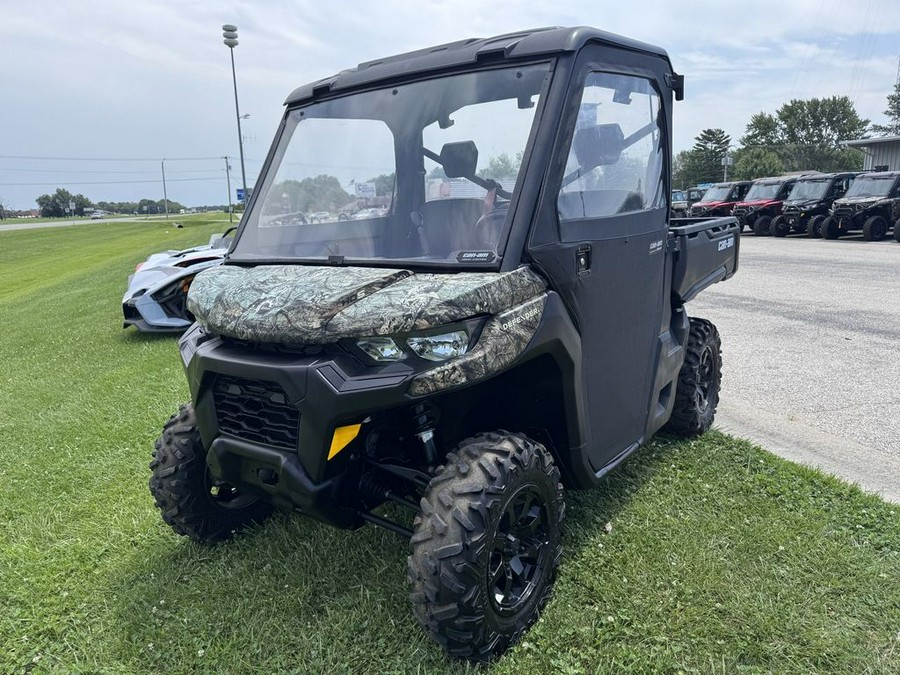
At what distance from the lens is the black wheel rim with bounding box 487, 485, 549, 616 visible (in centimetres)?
259

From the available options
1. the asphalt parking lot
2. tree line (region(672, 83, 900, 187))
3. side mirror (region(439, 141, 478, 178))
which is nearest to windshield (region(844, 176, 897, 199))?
the asphalt parking lot

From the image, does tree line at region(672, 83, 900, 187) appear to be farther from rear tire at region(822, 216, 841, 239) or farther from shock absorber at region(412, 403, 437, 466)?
shock absorber at region(412, 403, 437, 466)

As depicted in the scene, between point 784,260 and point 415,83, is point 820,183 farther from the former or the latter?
point 415,83

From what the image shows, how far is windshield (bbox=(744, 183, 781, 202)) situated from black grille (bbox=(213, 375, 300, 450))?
24655mm

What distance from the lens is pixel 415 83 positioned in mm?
3020

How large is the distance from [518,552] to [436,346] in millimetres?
931

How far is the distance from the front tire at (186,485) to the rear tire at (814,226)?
851 inches

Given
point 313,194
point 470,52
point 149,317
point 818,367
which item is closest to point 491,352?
point 470,52

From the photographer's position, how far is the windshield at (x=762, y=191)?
78.5ft

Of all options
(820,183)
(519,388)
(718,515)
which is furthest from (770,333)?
(820,183)

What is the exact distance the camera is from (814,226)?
21.2 metres

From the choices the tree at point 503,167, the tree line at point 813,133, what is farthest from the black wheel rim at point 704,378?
the tree line at point 813,133

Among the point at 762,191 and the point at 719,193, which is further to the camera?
the point at 719,193

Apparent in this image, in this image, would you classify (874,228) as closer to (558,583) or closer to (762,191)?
(762,191)
